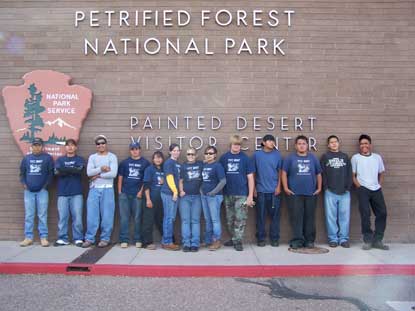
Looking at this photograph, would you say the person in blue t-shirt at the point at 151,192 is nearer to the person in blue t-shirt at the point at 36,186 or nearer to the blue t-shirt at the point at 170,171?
the blue t-shirt at the point at 170,171

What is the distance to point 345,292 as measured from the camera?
19.8ft

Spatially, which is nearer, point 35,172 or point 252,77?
point 35,172

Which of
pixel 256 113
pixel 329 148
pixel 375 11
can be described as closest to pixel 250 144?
pixel 256 113

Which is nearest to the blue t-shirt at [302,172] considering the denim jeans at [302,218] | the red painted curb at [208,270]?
the denim jeans at [302,218]

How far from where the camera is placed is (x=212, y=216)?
8.12m

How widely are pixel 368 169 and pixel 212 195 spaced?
2851mm

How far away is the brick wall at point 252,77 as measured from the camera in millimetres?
8797

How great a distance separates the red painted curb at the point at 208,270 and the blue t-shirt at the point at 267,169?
1769 mm

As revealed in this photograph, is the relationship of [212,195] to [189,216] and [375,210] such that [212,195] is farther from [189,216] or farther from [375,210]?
[375,210]

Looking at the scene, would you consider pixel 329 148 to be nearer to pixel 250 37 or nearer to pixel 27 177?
pixel 250 37

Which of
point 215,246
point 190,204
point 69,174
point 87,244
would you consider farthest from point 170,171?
point 87,244

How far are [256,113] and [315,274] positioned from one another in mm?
3258

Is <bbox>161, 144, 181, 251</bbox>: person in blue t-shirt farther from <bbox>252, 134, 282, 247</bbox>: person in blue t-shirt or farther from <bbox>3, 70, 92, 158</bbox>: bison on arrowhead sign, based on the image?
<bbox>3, 70, 92, 158</bbox>: bison on arrowhead sign

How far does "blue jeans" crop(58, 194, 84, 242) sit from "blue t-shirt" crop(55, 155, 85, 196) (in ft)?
0.38
